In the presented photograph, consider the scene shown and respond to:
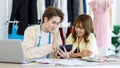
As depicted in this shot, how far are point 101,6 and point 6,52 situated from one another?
2.69 metres

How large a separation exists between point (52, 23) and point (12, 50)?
925 millimetres

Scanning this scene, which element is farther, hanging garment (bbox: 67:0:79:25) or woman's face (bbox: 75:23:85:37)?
hanging garment (bbox: 67:0:79:25)

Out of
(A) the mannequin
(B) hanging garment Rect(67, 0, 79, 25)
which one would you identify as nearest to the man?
(B) hanging garment Rect(67, 0, 79, 25)

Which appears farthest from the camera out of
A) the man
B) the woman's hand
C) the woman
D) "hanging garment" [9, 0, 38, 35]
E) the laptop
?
"hanging garment" [9, 0, 38, 35]

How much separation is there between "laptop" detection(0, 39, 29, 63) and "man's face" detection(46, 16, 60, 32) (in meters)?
0.89

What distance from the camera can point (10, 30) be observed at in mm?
3725

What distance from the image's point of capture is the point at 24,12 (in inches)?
144

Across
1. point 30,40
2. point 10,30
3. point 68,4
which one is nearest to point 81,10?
point 68,4

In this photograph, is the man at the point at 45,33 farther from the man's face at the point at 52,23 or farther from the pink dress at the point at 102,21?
the pink dress at the point at 102,21

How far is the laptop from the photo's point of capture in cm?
139

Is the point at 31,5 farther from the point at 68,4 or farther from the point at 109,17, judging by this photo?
the point at 109,17

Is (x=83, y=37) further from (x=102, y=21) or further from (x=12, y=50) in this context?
(x=102, y=21)

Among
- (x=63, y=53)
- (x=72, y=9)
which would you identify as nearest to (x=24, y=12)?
(x=72, y=9)

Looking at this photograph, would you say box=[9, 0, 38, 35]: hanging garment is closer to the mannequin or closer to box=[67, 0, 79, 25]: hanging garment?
box=[67, 0, 79, 25]: hanging garment
